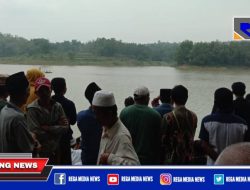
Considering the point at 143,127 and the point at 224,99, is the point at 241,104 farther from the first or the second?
the point at 143,127

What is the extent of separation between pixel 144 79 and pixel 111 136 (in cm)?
2020

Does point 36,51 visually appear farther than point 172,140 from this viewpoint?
Yes

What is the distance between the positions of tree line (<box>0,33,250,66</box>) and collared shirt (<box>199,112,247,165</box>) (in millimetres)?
6301

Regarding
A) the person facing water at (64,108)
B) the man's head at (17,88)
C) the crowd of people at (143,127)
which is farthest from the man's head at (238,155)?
the person facing water at (64,108)

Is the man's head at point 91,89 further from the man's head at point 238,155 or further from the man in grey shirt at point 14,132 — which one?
the man's head at point 238,155

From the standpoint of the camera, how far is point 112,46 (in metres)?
20.9

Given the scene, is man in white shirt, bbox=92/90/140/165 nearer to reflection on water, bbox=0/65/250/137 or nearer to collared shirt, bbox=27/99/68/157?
collared shirt, bbox=27/99/68/157

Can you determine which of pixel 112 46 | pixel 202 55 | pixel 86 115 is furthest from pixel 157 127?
pixel 112 46

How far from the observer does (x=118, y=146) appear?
194cm

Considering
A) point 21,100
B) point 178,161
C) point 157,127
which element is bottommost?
point 178,161

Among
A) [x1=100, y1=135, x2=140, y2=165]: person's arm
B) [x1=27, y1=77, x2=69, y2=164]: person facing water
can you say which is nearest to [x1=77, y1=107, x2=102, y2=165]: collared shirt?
[x1=27, y1=77, x2=69, y2=164]: person facing water

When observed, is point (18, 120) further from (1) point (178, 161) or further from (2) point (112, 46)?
(2) point (112, 46)

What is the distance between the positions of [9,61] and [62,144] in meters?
13.1

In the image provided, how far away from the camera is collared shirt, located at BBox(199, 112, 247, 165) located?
2734 mm
